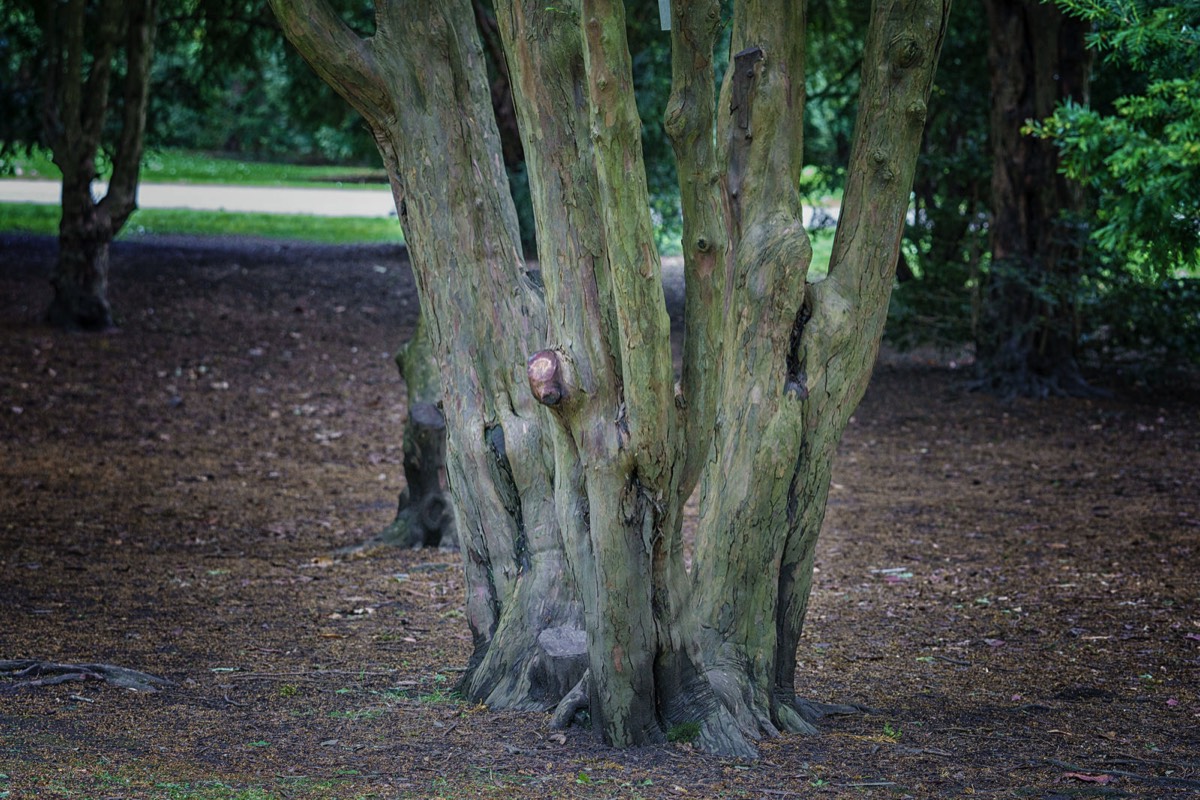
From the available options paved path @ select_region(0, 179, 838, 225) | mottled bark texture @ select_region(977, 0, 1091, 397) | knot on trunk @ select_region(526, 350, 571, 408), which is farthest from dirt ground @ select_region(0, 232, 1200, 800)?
paved path @ select_region(0, 179, 838, 225)

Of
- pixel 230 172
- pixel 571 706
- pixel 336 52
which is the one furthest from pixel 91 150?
pixel 230 172

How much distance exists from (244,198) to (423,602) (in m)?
22.9

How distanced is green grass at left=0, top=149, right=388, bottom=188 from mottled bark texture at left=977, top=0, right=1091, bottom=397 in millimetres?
20960

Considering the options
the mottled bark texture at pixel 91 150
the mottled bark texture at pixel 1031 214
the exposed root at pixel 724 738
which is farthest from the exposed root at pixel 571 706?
the mottled bark texture at pixel 91 150

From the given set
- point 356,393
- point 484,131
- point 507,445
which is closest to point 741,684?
point 507,445

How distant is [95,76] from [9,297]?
3307 mm

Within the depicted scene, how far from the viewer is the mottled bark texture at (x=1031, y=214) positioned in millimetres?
10391

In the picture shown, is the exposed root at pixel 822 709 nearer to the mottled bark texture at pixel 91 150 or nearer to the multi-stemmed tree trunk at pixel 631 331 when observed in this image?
the multi-stemmed tree trunk at pixel 631 331

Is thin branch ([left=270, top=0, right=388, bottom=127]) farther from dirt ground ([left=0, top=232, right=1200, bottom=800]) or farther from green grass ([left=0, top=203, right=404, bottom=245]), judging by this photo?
green grass ([left=0, top=203, right=404, bottom=245])

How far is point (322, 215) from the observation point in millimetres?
24344

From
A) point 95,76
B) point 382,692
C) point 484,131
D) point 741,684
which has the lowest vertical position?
point 382,692

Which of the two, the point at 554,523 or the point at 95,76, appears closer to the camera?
the point at 554,523

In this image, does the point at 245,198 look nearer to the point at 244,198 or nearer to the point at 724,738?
the point at 244,198

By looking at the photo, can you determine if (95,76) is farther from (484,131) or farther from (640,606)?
(640,606)
